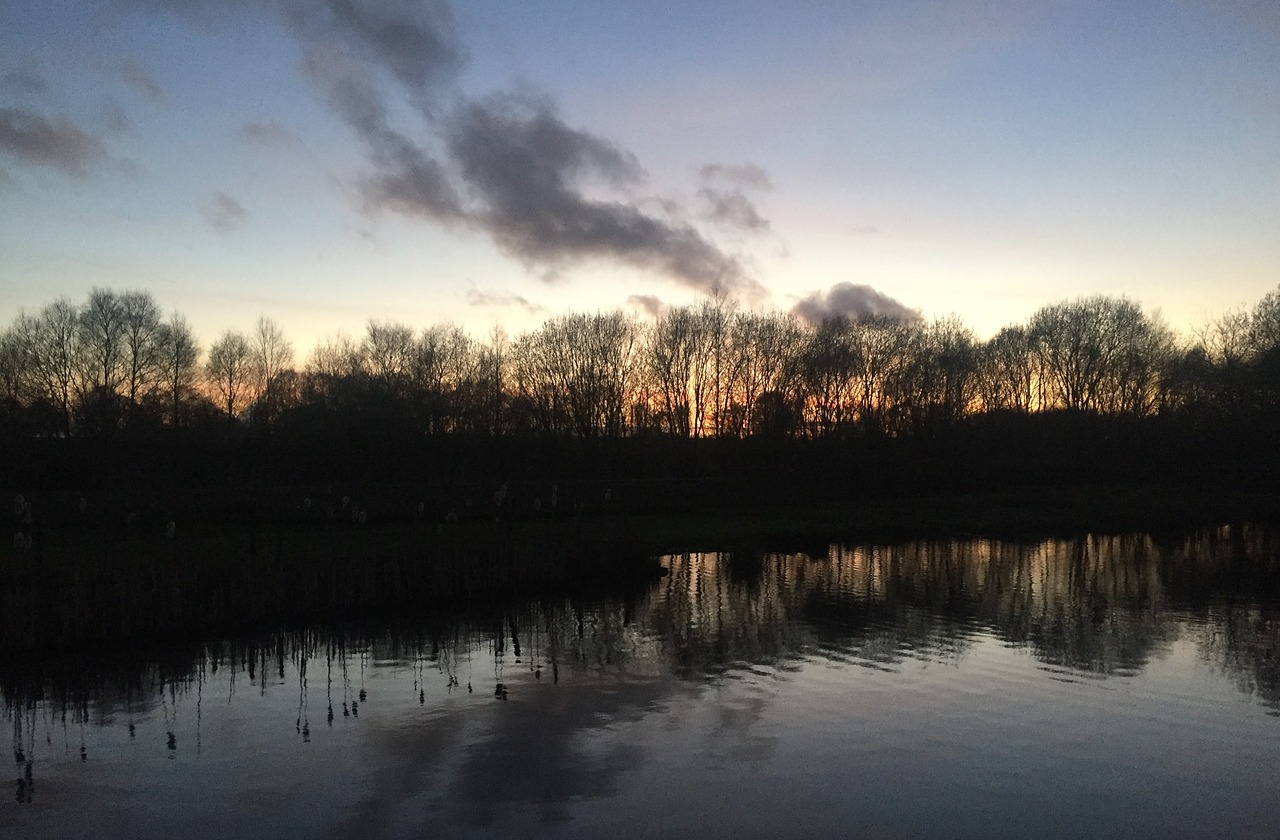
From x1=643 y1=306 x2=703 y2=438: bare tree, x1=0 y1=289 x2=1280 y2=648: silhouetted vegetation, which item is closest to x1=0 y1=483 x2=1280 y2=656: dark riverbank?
x1=0 y1=289 x2=1280 y2=648: silhouetted vegetation

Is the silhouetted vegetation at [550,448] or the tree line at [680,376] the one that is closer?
the silhouetted vegetation at [550,448]

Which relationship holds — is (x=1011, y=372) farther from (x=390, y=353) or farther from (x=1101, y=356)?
(x=390, y=353)

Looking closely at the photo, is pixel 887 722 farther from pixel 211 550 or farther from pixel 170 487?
pixel 170 487

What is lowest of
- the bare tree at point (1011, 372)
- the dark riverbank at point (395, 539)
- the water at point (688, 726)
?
the water at point (688, 726)

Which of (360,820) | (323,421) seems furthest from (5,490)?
(360,820)

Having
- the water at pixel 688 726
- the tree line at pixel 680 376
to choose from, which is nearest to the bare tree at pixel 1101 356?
the tree line at pixel 680 376

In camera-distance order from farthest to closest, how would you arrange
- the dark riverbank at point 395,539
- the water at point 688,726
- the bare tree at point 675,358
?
the bare tree at point 675,358, the dark riverbank at point 395,539, the water at point 688,726

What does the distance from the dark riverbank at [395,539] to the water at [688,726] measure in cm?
141

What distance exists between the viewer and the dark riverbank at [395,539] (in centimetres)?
1856

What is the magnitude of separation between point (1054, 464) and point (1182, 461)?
7.61 m

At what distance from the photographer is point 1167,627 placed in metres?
19.5

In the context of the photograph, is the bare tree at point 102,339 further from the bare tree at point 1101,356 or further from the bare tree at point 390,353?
the bare tree at point 1101,356

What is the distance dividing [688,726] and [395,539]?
17894 mm

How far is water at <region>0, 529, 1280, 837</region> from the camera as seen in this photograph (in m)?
9.70
